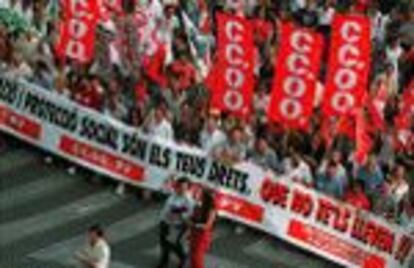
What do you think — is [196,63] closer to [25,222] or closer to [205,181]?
[205,181]

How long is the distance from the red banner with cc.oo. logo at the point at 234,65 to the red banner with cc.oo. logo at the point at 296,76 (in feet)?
1.70

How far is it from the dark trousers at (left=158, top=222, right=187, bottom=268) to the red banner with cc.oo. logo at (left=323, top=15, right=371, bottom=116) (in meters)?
3.25

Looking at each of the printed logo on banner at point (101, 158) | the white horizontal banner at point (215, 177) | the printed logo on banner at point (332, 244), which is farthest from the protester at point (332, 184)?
the printed logo on banner at point (101, 158)

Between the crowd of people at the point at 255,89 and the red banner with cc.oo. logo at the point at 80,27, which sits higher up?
the red banner with cc.oo. logo at the point at 80,27

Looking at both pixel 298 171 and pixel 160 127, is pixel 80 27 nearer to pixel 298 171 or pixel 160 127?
pixel 160 127

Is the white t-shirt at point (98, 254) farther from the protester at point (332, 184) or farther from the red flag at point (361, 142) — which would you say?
the red flag at point (361, 142)

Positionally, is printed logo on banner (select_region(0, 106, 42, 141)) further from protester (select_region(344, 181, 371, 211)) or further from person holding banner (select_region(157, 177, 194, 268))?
protester (select_region(344, 181, 371, 211))

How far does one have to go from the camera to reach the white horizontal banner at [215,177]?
2133 cm

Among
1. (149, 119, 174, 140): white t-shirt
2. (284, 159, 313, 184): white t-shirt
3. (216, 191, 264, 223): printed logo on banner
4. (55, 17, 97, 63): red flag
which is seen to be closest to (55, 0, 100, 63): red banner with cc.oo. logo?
(55, 17, 97, 63): red flag

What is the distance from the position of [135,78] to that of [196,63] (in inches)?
62.2

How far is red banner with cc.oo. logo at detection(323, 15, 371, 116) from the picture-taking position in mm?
21500

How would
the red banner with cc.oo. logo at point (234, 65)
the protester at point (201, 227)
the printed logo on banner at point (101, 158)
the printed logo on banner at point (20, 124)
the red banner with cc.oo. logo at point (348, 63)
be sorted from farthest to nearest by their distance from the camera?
the printed logo on banner at point (20, 124) → the printed logo on banner at point (101, 158) → the red banner with cc.oo. logo at point (234, 65) → the red banner with cc.oo. logo at point (348, 63) → the protester at point (201, 227)

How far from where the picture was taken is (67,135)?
77.7ft

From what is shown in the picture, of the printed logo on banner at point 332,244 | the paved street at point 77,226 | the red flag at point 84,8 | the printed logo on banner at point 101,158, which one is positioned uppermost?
the red flag at point 84,8
